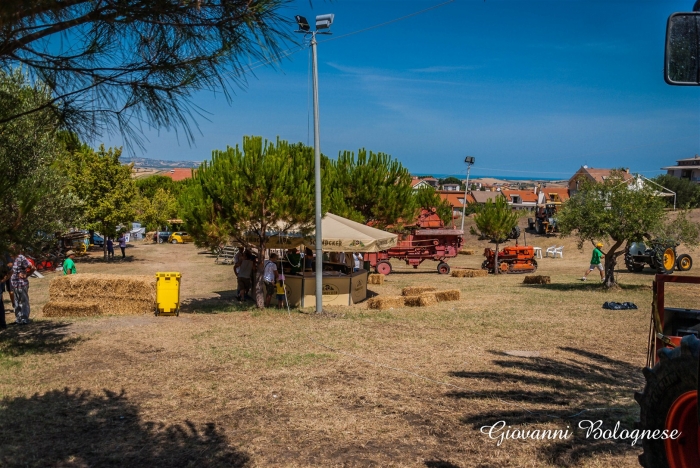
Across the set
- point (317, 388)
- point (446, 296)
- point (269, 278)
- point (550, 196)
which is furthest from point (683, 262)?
point (550, 196)

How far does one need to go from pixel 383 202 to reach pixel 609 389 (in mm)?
21913

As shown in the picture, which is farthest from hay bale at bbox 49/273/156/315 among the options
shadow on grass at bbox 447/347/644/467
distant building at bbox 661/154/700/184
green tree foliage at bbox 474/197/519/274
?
green tree foliage at bbox 474/197/519/274

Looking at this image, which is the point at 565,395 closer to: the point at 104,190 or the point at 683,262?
the point at 683,262

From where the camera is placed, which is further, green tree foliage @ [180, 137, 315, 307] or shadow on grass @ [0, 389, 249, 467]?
green tree foliage @ [180, 137, 315, 307]

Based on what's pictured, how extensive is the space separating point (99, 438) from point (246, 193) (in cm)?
895

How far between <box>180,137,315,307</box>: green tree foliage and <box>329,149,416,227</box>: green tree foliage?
13.6 meters

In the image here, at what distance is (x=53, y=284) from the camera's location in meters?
15.2

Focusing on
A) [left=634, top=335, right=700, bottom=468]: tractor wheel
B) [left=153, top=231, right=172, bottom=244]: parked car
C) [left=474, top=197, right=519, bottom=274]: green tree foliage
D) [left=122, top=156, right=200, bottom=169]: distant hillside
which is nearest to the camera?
[left=634, top=335, right=700, bottom=468]: tractor wheel

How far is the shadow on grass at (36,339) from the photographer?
1007 centimetres

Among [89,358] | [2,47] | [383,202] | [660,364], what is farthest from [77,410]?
[383,202]

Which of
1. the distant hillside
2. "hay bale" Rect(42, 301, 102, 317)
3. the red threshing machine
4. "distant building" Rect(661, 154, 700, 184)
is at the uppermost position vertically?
"distant building" Rect(661, 154, 700, 184)

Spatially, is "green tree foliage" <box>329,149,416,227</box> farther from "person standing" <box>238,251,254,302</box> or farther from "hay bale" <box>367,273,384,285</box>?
"person standing" <box>238,251,254,302</box>

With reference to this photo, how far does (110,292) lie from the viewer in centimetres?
1541

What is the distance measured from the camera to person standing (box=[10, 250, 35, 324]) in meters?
12.5
